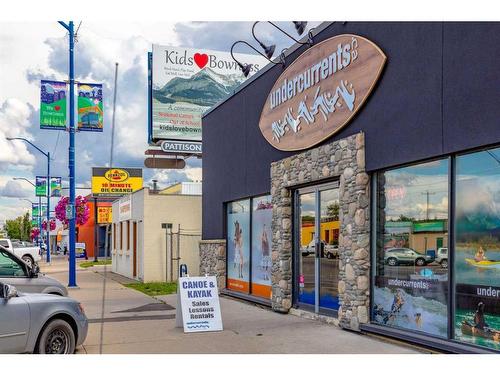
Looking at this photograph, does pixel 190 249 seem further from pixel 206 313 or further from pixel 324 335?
pixel 324 335

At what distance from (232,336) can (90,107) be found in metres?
12.8

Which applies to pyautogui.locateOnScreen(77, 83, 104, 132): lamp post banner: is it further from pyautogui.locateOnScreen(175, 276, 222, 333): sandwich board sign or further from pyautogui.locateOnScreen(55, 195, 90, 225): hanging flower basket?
pyautogui.locateOnScreen(55, 195, 90, 225): hanging flower basket

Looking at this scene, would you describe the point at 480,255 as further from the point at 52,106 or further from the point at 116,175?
the point at 116,175

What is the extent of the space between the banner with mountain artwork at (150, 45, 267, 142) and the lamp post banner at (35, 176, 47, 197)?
1918 centimetres

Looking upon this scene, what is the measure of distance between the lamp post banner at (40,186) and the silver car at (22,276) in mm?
37357

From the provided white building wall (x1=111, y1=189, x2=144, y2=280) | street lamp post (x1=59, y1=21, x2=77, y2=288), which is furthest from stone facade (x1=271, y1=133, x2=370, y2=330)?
white building wall (x1=111, y1=189, x2=144, y2=280)

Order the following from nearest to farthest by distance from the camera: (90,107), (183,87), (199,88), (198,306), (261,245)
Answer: (198,306), (261,245), (90,107), (183,87), (199,88)

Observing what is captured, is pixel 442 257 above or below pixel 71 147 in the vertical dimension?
below

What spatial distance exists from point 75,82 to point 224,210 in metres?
7.80

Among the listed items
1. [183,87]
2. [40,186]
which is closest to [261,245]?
[183,87]

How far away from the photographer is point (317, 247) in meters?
11.1

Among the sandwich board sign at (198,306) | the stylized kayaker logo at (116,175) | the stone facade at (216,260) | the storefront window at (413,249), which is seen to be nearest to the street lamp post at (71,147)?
the stone facade at (216,260)

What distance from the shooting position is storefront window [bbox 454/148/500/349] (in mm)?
6957

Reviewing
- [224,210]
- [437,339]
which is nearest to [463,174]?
[437,339]
